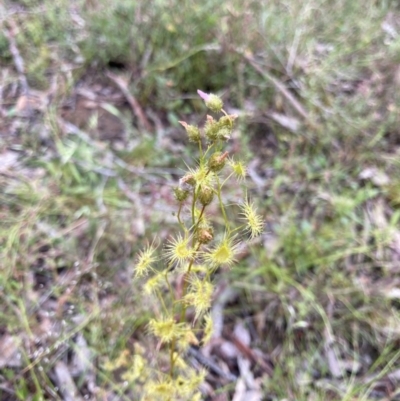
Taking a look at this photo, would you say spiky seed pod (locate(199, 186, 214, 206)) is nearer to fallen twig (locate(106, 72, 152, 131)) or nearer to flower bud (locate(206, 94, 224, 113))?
flower bud (locate(206, 94, 224, 113))

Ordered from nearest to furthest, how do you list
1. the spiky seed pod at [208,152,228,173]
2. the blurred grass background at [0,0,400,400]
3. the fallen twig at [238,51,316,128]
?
the spiky seed pod at [208,152,228,173], the blurred grass background at [0,0,400,400], the fallen twig at [238,51,316,128]

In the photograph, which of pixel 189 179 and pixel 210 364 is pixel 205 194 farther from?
pixel 210 364

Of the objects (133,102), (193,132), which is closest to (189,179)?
(193,132)

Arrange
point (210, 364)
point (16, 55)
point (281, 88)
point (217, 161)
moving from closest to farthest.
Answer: point (217, 161)
point (210, 364)
point (281, 88)
point (16, 55)

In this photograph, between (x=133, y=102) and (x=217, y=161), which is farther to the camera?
(x=133, y=102)

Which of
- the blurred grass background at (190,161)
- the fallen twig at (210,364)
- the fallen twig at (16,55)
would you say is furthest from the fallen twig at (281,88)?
the fallen twig at (210,364)

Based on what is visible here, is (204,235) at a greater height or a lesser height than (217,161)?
lesser

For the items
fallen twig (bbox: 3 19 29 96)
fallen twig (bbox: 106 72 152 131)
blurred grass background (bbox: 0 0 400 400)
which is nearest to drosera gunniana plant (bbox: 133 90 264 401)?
blurred grass background (bbox: 0 0 400 400)

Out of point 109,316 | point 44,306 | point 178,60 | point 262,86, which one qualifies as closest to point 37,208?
point 44,306

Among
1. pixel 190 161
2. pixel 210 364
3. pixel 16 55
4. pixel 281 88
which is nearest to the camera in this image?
pixel 210 364
